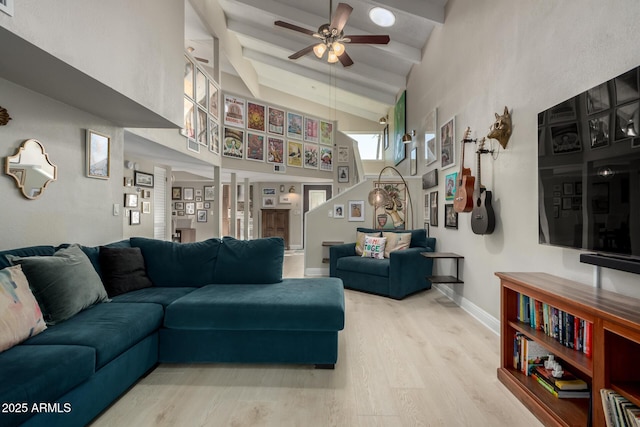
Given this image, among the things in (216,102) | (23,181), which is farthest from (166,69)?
(216,102)

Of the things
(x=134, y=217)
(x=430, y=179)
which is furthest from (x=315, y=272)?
(x=134, y=217)

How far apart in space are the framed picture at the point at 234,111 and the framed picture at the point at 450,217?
500 cm

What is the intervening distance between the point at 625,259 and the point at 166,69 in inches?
152

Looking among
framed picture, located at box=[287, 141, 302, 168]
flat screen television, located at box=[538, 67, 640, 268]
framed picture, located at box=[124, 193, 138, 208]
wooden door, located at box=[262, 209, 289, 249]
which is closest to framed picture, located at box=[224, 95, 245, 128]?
framed picture, located at box=[287, 141, 302, 168]

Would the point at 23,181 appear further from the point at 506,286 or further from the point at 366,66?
the point at 366,66

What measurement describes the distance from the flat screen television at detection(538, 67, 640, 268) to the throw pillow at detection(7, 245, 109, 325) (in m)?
3.13

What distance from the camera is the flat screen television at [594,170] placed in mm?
1457

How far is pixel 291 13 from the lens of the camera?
19.1 feet

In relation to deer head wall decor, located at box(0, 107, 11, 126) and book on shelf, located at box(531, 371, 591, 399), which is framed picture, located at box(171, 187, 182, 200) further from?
book on shelf, located at box(531, 371, 591, 399)

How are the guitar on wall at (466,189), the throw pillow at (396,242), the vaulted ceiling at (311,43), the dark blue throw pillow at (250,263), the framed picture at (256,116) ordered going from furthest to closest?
the framed picture at (256,116) → the vaulted ceiling at (311,43) → the throw pillow at (396,242) → the guitar on wall at (466,189) → the dark blue throw pillow at (250,263)

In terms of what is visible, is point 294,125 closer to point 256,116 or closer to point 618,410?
point 256,116

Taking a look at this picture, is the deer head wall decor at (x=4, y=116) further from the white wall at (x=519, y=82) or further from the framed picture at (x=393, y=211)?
the framed picture at (x=393, y=211)

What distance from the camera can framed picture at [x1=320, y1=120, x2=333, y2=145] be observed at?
890 centimetres

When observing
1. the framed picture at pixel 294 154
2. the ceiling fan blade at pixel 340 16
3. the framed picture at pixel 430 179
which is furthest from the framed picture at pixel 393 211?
the framed picture at pixel 294 154
